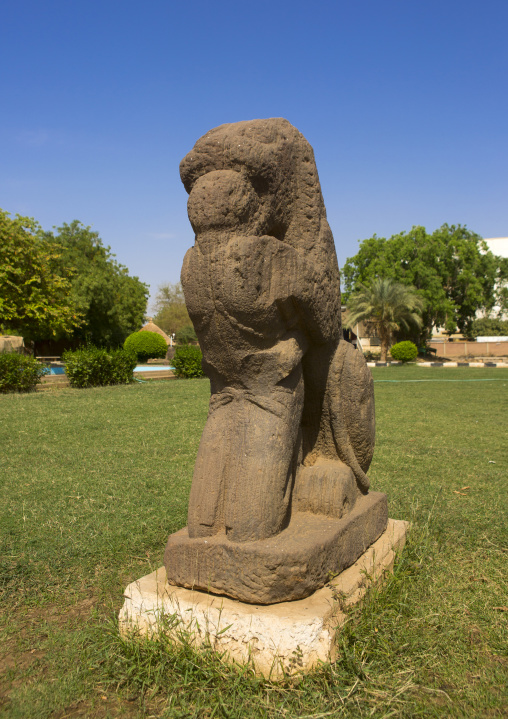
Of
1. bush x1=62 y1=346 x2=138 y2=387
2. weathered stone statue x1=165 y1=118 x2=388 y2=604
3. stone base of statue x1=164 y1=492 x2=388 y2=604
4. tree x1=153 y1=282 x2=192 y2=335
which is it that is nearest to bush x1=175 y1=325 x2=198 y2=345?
tree x1=153 y1=282 x2=192 y2=335

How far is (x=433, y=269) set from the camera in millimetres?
31672

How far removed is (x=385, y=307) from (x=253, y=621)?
26.3 m

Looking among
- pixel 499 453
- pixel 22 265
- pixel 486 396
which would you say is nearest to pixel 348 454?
pixel 499 453

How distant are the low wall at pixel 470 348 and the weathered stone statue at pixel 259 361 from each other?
33.3 metres

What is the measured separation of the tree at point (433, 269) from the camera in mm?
31531

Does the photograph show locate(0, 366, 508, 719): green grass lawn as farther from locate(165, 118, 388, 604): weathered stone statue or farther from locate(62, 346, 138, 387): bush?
locate(62, 346, 138, 387): bush

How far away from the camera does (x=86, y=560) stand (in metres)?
3.32

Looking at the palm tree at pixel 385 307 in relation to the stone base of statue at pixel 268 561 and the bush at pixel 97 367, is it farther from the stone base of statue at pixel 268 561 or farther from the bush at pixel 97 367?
the stone base of statue at pixel 268 561

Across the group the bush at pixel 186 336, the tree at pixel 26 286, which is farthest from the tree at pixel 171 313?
the tree at pixel 26 286

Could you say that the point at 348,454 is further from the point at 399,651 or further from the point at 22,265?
the point at 22,265

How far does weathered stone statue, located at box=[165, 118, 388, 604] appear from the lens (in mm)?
2316

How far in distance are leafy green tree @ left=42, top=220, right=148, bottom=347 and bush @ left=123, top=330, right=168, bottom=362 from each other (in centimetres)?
195

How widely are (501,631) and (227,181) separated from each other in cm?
231

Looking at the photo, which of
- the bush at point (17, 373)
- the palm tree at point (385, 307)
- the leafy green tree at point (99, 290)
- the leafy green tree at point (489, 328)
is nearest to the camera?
the bush at point (17, 373)
